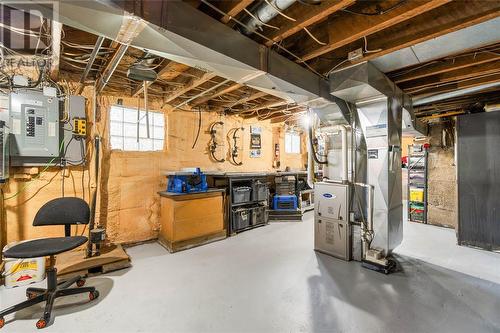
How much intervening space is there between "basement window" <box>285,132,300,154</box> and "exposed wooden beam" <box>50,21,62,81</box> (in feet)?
16.7

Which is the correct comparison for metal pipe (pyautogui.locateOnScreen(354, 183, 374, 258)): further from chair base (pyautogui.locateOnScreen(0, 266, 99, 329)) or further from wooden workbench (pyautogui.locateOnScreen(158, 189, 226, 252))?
chair base (pyautogui.locateOnScreen(0, 266, 99, 329))

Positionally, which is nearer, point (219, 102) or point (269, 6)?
point (269, 6)

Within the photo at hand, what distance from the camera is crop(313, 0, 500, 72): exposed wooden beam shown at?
165 centimetres

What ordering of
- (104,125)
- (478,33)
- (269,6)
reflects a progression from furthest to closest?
(104,125)
(478,33)
(269,6)

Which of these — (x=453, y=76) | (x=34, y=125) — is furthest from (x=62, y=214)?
(x=453, y=76)

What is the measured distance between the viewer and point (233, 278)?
252 centimetres

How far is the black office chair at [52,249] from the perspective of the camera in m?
1.75

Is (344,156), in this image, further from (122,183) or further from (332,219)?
(122,183)

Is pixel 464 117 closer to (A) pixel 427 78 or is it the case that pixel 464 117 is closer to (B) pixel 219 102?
(A) pixel 427 78

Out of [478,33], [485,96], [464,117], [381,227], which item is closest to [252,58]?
[478,33]

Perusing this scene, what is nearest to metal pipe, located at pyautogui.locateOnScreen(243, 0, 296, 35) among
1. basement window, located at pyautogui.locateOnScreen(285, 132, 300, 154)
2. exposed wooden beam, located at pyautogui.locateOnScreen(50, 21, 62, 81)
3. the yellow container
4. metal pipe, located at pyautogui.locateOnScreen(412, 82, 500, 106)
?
exposed wooden beam, located at pyautogui.locateOnScreen(50, 21, 62, 81)

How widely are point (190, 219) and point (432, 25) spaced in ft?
11.6

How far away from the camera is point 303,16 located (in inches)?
69.5

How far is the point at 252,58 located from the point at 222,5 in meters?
0.45
